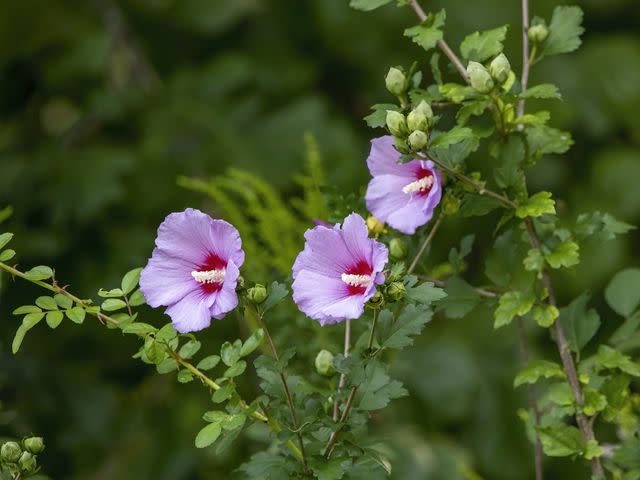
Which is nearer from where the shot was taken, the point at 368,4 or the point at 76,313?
the point at 76,313

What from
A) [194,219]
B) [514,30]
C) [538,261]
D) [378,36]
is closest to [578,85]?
[514,30]

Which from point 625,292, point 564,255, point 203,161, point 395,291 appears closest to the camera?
point 395,291

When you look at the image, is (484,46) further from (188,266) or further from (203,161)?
(203,161)

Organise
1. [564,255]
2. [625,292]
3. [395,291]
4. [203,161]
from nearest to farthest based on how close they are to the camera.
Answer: [395,291]
[564,255]
[625,292]
[203,161]

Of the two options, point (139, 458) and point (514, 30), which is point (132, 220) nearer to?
point (139, 458)

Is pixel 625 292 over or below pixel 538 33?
below

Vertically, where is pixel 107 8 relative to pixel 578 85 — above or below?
above

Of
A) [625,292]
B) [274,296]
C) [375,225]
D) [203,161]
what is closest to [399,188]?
[375,225]
